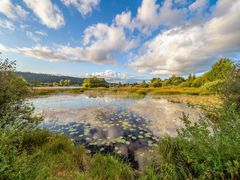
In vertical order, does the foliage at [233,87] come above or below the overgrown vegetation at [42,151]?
above

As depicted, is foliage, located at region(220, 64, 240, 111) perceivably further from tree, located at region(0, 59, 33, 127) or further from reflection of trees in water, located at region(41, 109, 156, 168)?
tree, located at region(0, 59, 33, 127)

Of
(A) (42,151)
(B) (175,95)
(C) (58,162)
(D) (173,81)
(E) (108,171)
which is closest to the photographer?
(E) (108,171)

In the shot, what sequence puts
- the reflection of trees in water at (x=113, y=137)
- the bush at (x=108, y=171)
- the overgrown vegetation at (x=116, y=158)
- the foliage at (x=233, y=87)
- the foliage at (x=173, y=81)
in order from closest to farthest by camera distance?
1. the overgrown vegetation at (x=116, y=158)
2. the bush at (x=108, y=171)
3. the reflection of trees in water at (x=113, y=137)
4. the foliage at (x=233, y=87)
5. the foliage at (x=173, y=81)

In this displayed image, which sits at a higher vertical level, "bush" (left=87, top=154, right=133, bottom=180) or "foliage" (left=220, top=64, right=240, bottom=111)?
"foliage" (left=220, top=64, right=240, bottom=111)

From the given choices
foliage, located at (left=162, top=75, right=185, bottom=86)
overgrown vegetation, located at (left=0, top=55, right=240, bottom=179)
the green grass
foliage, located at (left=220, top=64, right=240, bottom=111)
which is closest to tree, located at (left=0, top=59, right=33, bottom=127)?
overgrown vegetation, located at (left=0, top=55, right=240, bottom=179)

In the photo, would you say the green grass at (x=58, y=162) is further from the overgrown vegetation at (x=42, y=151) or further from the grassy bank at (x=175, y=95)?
the grassy bank at (x=175, y=95)

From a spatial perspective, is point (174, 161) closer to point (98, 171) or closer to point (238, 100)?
point (98, 171)

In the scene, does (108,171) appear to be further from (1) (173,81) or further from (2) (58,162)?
(1) (173,81)

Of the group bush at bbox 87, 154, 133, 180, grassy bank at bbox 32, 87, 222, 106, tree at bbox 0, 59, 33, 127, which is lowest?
grassy bank at bbox 32, 87, 222, 106

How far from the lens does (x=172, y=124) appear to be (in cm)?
1038

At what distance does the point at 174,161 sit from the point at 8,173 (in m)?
3.87

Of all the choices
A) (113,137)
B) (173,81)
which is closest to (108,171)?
(113,137)

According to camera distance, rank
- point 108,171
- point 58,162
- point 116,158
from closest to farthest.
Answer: point 108,171 < point 58,162 < point 116,158

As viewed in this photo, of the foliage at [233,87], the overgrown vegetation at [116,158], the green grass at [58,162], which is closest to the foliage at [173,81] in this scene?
the foliage at [233,87]
